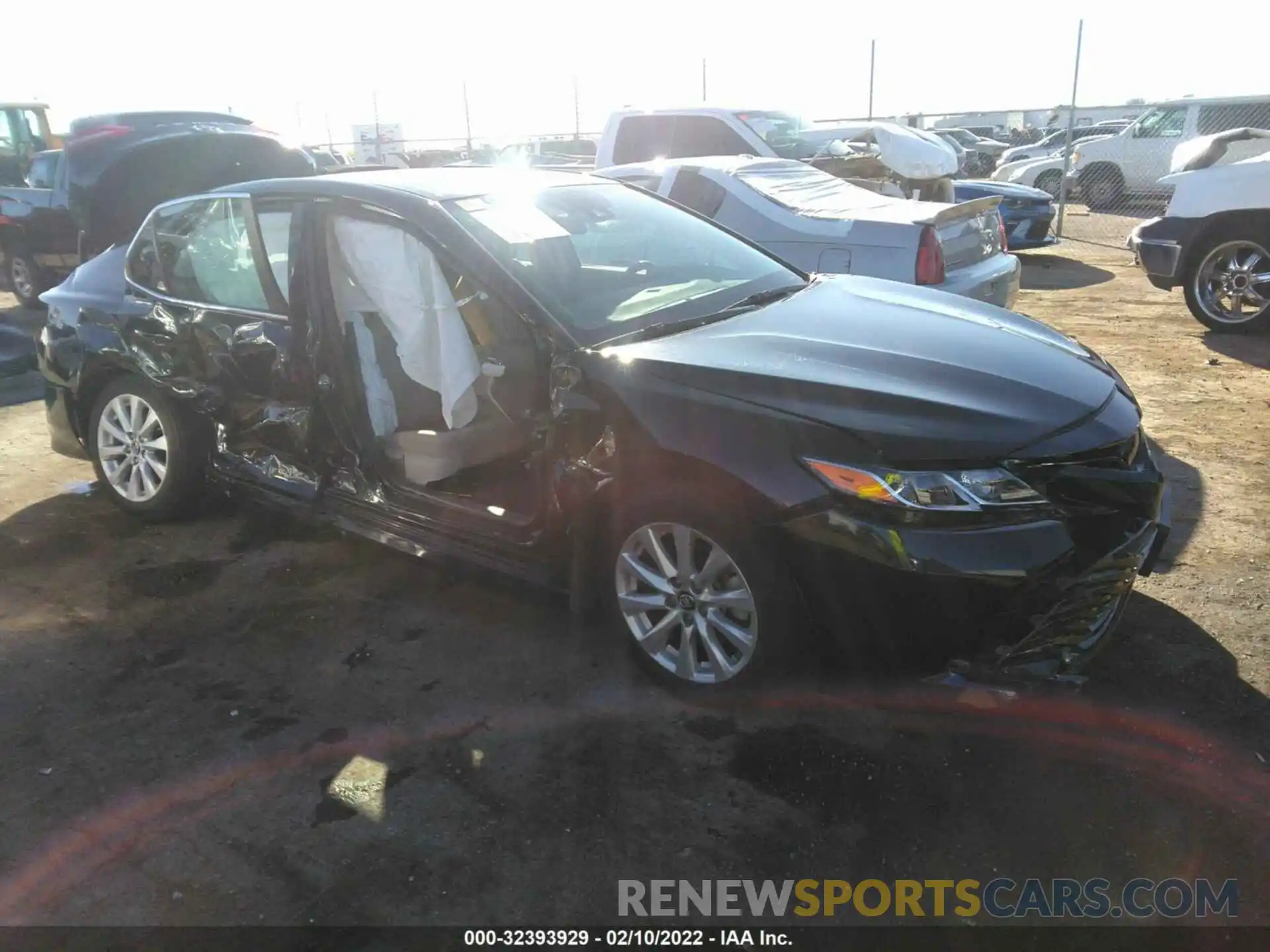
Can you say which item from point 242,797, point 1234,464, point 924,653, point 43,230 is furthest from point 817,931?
point 43,230

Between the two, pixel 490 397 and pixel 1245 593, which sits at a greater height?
pixel 490 397

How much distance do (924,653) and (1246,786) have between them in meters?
0.92

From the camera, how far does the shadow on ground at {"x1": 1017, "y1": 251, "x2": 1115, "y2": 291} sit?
10.2m

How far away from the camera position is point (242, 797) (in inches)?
110

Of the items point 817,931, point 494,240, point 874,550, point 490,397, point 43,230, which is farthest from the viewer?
point 43,230

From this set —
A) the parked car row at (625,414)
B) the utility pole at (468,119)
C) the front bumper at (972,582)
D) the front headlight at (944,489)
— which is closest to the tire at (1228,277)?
the parked car row at (625,414)

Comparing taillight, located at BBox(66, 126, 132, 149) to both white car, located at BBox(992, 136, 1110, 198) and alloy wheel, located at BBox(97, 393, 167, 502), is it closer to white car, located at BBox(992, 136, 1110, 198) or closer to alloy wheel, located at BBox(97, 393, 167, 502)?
alloy wheel, located at BBox(97, 393, 167, 502)

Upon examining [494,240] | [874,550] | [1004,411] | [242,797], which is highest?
[494,240]

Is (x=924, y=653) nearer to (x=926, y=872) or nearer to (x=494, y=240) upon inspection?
(x=926, y=872)

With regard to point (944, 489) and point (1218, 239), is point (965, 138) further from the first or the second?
point (944, 489)

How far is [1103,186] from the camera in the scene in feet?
55.1

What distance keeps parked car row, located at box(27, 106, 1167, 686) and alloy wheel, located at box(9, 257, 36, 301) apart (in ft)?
24.2

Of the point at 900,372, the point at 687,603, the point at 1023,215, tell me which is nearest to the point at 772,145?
the point at 1023,215

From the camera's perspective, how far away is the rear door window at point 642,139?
994 centimetres
